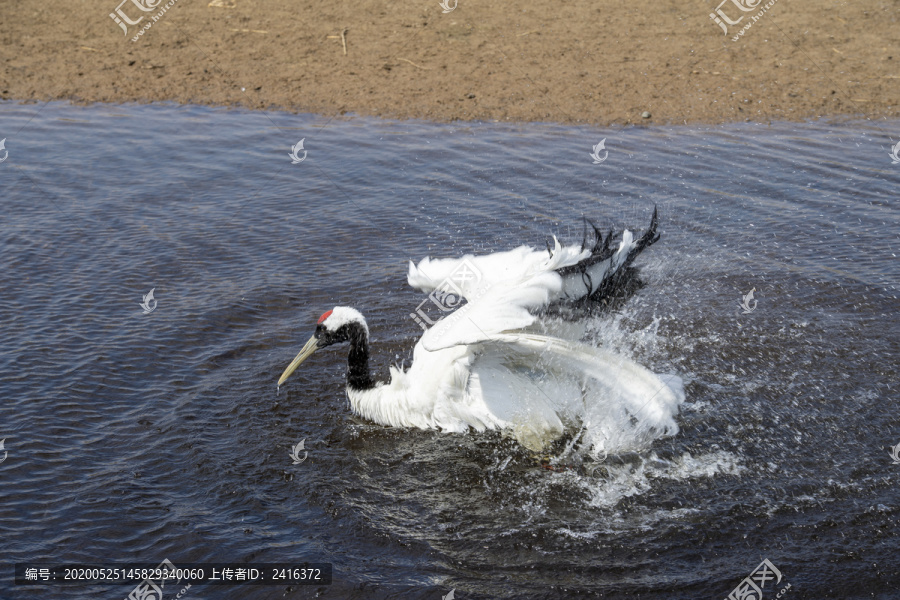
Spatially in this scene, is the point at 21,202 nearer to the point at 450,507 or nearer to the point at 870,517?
the point at 450,507

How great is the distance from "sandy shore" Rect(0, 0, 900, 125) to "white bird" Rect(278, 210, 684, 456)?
6884mm

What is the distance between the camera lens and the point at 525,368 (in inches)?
246

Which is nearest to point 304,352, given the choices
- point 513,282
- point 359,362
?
point 359,362

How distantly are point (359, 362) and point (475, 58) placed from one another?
857 cm

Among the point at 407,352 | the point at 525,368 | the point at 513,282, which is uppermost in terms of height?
the point at 513,282

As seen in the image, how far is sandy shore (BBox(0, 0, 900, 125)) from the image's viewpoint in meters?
12.9

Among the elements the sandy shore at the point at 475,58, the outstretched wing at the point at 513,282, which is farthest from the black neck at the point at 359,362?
the sandy shore at the point at 475,58

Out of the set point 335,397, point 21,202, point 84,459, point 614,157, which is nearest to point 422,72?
point 614,157

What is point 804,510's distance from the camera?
5488 mm

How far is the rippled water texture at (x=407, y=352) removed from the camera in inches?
204

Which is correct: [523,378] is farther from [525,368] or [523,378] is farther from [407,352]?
[407,352]

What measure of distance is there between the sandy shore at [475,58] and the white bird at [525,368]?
6.88 m

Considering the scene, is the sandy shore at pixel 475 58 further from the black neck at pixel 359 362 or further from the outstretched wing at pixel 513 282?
the outstretched wing at pixel 513 282

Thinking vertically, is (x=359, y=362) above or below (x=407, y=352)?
above
